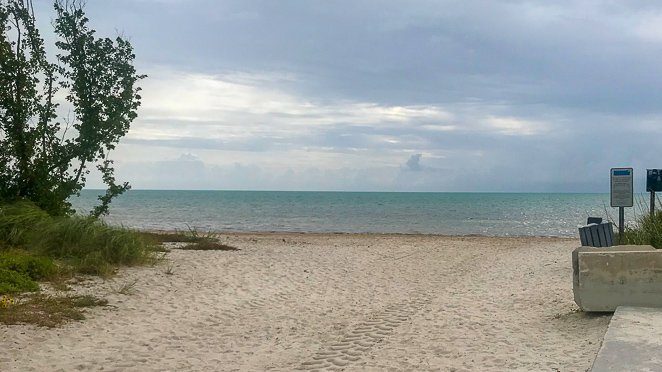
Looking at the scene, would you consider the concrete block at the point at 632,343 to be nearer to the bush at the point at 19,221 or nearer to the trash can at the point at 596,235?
the trash can at the point at 596,235

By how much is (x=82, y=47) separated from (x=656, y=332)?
44.7ft

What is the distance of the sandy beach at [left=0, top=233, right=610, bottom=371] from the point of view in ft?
19.9

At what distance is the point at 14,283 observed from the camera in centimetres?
870

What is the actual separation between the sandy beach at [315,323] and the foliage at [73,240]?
23.0 inches

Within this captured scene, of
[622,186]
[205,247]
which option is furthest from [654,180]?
[205,247]

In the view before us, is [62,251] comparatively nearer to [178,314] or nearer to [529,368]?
[178,314]

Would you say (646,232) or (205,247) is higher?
(646,232)

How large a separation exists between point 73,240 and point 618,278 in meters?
9.38

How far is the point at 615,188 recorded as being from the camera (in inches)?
515

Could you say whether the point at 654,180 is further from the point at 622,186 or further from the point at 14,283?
the point at 14,283

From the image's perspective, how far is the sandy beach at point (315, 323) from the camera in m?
6.06

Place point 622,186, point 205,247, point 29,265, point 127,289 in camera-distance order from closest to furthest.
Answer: point 127,289
point 29,265
point 622,186
point 205,247

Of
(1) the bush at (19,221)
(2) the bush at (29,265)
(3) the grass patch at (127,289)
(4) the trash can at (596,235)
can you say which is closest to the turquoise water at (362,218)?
(1) the bush at (19,221)

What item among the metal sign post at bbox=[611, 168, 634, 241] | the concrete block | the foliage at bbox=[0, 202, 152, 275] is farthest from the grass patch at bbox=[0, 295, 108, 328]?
the metal sign post at bbox=[611, 168, 634, 241]
